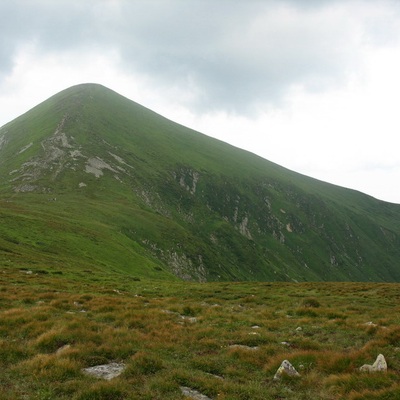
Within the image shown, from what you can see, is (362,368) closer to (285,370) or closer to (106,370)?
(285,370)

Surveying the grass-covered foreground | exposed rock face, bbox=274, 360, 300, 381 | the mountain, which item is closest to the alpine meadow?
the grass-covered foreground

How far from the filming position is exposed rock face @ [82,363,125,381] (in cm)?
Result: 1174

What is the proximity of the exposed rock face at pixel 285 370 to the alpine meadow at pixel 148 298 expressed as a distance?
0.18 meters

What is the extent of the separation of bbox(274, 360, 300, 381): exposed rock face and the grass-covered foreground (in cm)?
24

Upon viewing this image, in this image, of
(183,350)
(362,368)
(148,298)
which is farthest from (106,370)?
(148,298)

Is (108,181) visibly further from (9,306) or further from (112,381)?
(112,381)

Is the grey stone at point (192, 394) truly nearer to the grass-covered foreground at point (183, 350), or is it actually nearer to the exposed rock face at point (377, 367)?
the grass-covered foreground at point (183, 350)

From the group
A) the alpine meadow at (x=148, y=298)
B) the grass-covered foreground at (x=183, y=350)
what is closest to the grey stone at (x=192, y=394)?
the alpine meadow at (x=148, y=298)

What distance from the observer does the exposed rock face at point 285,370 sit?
11.9 metres

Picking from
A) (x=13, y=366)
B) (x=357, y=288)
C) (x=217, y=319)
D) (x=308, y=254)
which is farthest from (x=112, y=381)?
(x=308, y=254)

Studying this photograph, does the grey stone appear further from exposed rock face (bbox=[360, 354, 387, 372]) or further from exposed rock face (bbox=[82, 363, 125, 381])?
exposed rock face (bbox=[360, 354, 387, 372])

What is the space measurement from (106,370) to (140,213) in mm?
86243

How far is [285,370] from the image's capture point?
12086 mm

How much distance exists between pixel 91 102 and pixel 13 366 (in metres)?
202
